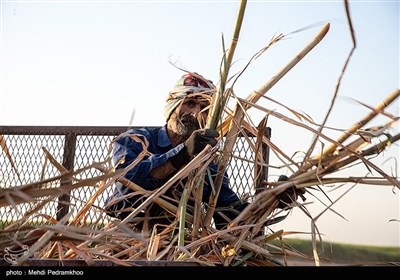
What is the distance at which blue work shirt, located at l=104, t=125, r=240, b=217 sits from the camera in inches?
108

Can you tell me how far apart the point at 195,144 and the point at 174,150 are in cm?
26

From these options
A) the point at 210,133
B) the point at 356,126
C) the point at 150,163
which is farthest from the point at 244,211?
the point at 150,163

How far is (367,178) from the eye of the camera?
2.12 m

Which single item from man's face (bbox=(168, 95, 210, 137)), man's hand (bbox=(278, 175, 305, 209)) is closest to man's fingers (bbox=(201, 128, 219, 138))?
man's hand (bbox=(278, 175, 305, 209))

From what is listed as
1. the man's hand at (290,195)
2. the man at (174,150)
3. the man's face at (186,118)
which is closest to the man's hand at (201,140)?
the man at (174,150)

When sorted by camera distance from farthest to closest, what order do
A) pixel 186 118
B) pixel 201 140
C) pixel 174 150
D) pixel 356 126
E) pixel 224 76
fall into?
pixel 186 118 → pixel 174 150 → pixel 201 140 → pixel 224 76 → pixel 356 126

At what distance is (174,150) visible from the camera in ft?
9.08

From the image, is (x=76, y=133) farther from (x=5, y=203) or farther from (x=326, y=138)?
(x=5, y=203)

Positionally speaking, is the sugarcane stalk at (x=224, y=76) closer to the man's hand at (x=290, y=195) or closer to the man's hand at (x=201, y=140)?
the man's hand at (x=201, y=140)

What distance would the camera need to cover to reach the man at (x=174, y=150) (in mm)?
2551

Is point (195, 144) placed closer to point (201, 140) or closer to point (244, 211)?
point (201, 140)

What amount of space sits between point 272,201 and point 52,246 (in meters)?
0.78

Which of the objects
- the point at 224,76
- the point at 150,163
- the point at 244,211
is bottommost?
the point at 244,211
